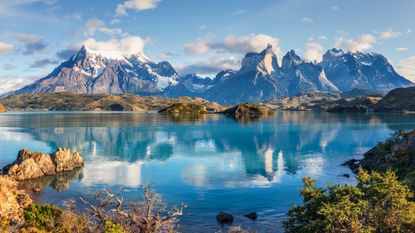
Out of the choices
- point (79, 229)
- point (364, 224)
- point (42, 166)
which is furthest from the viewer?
point (42, 166)

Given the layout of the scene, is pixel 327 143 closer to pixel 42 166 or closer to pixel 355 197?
pixel 42 166

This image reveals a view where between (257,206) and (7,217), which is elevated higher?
(7,217)

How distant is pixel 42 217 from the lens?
43.0 metres

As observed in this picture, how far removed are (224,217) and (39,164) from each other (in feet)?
170

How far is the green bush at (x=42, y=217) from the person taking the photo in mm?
40125

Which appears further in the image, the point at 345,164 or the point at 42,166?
the point at 345,164

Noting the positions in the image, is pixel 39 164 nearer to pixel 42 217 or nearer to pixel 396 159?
pixel 42 217

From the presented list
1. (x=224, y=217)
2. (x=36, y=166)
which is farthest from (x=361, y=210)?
(x=36, y=166)

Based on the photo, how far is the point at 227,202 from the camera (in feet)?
205

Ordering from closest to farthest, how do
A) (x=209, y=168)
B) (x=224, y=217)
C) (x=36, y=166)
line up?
(x=224, y=217)
(x=36, y=166)
(x=209, y=168)

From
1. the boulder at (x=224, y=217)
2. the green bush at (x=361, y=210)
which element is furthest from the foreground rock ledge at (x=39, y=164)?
the green bush at (x=361, y=210)

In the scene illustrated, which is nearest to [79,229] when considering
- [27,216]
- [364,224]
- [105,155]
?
[27,216]

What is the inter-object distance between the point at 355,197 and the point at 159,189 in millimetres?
42665

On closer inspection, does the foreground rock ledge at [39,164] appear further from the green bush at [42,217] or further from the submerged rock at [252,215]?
the submerged rock at [252,215]
